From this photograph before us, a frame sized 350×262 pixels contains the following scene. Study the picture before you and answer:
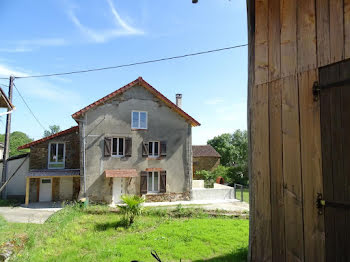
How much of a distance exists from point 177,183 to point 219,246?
9709 mm

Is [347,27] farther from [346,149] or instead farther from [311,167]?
[311,167]

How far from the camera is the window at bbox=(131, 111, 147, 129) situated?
15.7 m

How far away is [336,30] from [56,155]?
17.6 metres

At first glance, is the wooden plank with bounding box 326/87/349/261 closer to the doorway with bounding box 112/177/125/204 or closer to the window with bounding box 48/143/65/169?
A: the doorway with bounding box 112/177/125/204

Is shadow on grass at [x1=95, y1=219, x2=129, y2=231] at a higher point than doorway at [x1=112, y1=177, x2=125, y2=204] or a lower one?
lower

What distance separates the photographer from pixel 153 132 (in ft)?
52.6

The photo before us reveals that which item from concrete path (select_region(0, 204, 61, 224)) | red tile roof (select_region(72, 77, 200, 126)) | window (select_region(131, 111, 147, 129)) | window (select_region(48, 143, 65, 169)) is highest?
red tile roof (select_region(72, 77, 200, 126))

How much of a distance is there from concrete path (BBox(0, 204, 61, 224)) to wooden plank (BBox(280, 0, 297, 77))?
38.1 feet

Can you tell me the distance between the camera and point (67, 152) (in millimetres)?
16375

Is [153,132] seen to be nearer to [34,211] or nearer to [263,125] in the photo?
[34,211]

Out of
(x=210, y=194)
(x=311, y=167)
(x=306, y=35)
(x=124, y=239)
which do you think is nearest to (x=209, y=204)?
(x=210, y=194)

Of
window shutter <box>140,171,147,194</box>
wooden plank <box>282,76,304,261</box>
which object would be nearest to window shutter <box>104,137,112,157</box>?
window shutter <box>140,171,147,194</box>

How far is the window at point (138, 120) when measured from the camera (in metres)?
15.7

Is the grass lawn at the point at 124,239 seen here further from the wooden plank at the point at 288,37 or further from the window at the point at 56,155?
the window at the point at 56,155
